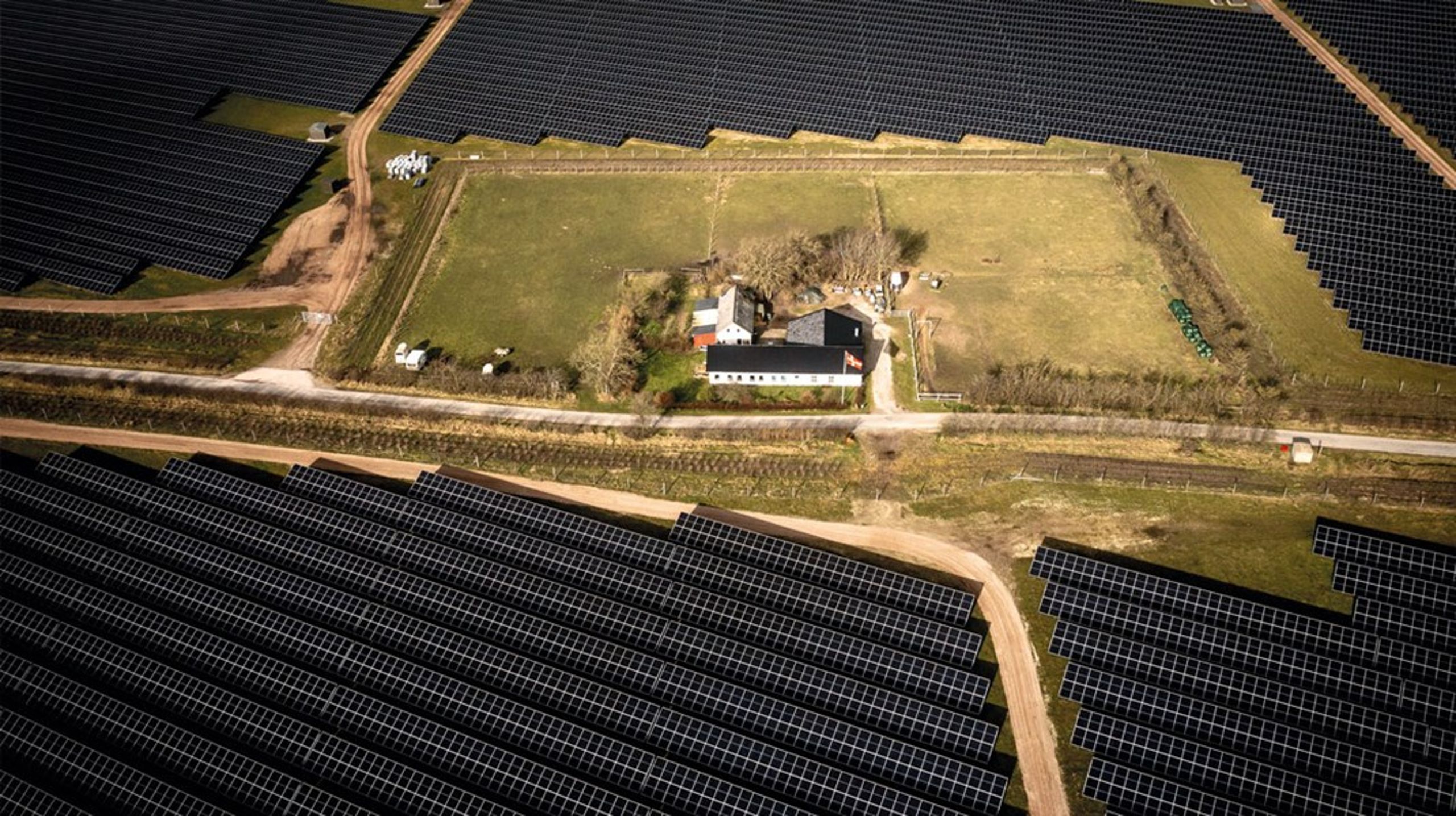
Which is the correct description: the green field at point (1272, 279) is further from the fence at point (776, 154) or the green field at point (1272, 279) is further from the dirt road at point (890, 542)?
the dirt road at point (890, 542)

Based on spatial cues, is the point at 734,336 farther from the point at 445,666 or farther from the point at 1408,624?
the point at 1408,624

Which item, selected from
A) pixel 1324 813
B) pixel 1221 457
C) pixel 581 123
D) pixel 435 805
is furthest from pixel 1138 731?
pixel 581 123

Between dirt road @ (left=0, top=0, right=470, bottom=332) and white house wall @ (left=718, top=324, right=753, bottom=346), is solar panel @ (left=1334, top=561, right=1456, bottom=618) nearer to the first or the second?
white house wall @ (left=718, top=324, right=753, bottom=346)

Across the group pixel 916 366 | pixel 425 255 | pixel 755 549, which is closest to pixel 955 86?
pixel 916 366

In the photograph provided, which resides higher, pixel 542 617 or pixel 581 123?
pixel 581 123

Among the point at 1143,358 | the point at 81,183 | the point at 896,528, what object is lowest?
the point at 81,183

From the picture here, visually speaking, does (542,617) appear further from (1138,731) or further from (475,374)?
(1138,731)
